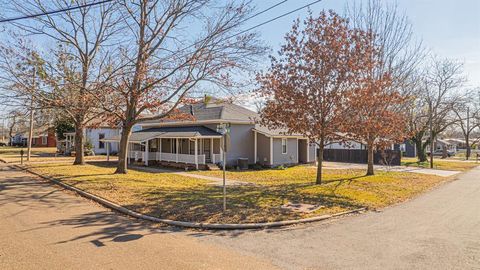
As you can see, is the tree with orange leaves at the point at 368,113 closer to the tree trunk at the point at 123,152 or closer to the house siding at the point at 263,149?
the house siding at the point at 263,149

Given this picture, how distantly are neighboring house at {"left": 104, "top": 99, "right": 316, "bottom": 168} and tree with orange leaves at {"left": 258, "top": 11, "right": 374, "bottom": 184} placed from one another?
10.5 metres

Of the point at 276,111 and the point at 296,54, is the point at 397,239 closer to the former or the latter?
the point at 276,111

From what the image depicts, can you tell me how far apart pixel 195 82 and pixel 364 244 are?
12991mm

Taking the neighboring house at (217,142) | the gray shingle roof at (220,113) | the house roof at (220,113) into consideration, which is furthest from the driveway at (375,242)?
the gray shingle roof at (220,113)

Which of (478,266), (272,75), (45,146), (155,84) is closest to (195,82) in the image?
(155,84)

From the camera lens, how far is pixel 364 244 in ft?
23.8

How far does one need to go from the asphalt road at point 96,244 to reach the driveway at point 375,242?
2.30 feet

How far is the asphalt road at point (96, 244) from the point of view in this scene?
230 inches

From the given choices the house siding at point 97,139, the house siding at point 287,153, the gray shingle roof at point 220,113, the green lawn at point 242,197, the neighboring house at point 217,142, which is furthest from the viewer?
the house siding at point 97,139

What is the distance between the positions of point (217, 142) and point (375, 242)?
65.2 feet

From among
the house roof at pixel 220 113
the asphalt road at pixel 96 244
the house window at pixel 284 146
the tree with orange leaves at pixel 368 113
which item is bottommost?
the asphalt road at pixel 96 244

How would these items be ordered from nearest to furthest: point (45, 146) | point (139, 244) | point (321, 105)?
1. point (139, 244)
2. point (321, 105)
3. point (45, 146)

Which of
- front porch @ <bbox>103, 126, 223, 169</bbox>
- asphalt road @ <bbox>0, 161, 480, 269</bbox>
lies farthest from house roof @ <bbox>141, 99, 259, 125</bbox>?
asphalt road @ <bbox>0, 161, 480, 269</bbox>

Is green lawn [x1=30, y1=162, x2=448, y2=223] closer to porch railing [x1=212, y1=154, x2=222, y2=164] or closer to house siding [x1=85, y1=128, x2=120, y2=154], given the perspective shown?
porch railing [x1=212, y1=154, x2=222, y2=164]
